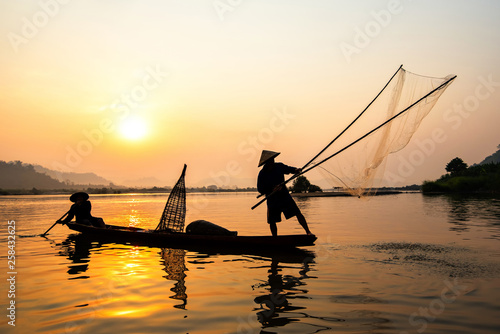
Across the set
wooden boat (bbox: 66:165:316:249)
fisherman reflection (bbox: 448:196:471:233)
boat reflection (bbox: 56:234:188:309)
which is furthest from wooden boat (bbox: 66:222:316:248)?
fisherman reflection (bbox: 448:196:471:233)

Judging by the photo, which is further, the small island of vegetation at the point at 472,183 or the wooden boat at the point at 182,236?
A: the small island of vegetation at the point at 472,183

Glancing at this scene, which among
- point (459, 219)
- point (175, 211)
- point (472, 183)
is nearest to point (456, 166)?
point (472, 183)

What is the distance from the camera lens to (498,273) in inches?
278

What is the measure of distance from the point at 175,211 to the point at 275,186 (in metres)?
4.98

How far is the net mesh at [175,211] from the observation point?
13.3 metres

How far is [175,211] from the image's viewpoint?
13477mm

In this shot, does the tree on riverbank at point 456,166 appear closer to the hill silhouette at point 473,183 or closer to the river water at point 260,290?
the hill silhouette at point 473,183

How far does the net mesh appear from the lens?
13312 mm

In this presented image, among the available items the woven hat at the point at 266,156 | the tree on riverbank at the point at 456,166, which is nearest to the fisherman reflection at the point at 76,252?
the woven hat at the point at 266,156

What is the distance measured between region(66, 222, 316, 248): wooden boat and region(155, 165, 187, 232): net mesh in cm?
107

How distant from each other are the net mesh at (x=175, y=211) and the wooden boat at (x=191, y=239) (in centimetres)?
107

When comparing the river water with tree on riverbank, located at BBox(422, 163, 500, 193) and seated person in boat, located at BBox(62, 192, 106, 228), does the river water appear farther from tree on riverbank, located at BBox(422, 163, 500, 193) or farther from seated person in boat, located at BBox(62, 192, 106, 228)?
tree on riverbank, located at BBox(422, 163, 500, 193)

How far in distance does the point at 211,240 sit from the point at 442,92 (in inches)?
294

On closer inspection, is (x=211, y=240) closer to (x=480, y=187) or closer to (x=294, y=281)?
(x=294, y=281)
